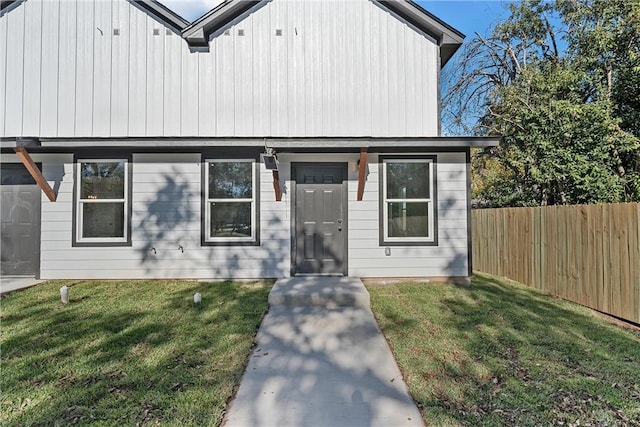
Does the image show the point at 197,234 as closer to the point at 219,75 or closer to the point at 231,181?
the point at 231,181

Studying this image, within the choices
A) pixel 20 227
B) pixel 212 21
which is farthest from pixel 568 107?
pixel 20 227

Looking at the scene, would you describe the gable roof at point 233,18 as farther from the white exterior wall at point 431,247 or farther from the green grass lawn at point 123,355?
the green grass lawn at point 123,355

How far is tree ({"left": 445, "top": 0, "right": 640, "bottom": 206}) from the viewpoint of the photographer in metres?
8.18

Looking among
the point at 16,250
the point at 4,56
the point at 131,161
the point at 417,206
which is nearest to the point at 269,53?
the point at 131,161

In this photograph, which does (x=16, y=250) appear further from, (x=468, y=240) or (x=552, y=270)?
(x=552, y=270)

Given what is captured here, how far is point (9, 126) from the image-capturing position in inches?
252

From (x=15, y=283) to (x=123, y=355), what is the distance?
438 centimetres

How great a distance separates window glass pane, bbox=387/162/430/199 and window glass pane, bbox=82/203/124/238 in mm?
5153

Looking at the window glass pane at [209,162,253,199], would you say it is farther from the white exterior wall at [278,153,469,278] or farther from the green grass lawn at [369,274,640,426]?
the green grass lawn at [369,274,640,426]

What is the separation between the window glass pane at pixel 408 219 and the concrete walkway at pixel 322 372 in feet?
6.23

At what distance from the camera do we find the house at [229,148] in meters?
6.11

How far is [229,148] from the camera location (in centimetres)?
615

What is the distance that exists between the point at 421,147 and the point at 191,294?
465 cm

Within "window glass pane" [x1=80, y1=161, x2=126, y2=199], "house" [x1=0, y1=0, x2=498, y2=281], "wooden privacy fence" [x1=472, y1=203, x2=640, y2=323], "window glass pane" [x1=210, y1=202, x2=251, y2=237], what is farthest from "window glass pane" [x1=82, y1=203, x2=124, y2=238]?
"wooden privacy fence" [x1=472, y1=203, x2=640, y2=323]
